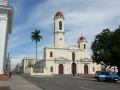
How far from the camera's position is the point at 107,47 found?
124ft

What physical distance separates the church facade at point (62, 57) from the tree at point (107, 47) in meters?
27.7

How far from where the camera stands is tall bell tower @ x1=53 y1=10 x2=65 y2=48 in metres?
68.8

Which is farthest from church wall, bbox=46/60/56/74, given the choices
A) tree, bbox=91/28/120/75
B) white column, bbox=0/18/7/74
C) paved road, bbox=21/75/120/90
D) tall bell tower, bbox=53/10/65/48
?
white column, bbox=0/18/7/74

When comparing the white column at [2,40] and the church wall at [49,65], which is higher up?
the white column at [2,40]

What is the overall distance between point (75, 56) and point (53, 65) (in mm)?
9699

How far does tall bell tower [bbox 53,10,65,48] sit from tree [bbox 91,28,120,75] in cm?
2898

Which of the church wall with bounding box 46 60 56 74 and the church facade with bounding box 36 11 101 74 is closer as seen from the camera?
the church wall with bounding box 46 60 56 74

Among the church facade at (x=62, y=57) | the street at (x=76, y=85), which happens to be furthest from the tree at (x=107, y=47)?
the church facade at (x=62, y=57)

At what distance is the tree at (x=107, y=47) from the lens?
116 ft

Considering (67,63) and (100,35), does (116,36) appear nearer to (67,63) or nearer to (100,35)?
(100,35)

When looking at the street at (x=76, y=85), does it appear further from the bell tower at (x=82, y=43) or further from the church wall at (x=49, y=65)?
→ the bell tower at (x=82, y=43)

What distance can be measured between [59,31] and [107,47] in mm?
32679

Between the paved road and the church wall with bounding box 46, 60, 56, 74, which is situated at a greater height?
the church wall with bounding box 46, 60, 56, 74

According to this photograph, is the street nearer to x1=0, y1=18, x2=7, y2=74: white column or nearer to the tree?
x1=0, y1=18, x2=7, y2=74: white column
